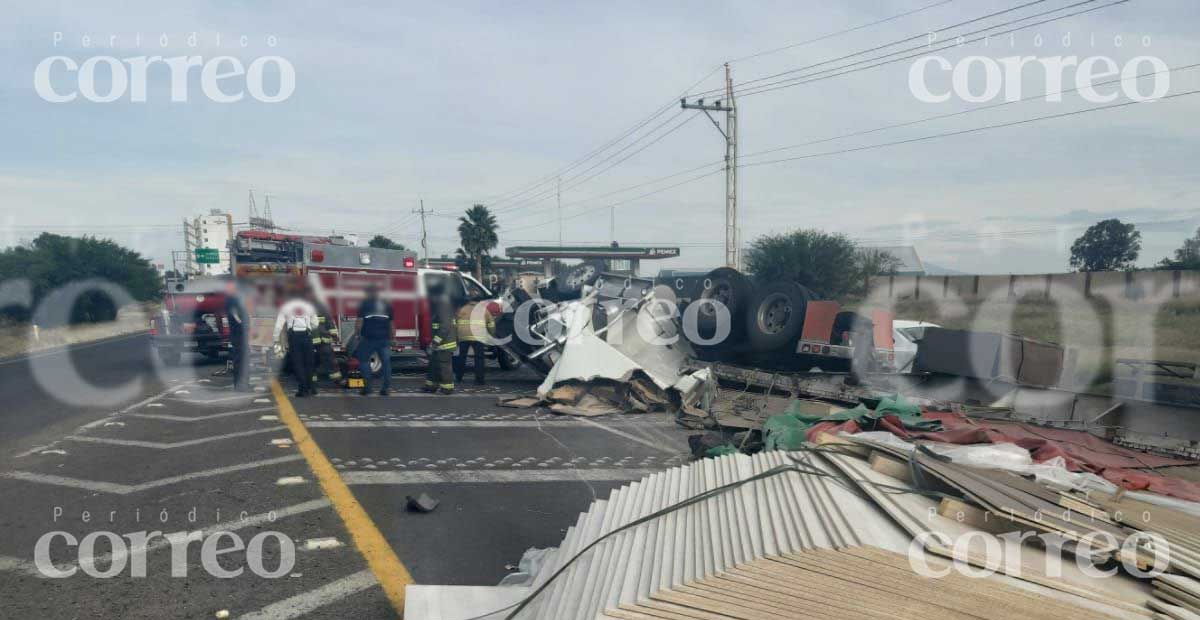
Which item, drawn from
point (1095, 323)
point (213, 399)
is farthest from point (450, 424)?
point (1095, 323)

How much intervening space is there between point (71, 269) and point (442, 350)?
89.0ft

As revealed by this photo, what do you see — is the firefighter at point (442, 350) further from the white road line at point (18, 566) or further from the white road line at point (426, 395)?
the white road line at point (18, 566)

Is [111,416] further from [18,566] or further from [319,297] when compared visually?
[18,566]

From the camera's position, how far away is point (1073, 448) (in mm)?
5328

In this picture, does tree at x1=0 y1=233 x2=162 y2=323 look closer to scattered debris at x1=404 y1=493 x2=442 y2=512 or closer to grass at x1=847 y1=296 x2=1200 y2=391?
scattered debris at x1=404 y1=493 x2=442 y2=512

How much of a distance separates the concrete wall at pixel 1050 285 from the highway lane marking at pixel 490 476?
27441 millimetres

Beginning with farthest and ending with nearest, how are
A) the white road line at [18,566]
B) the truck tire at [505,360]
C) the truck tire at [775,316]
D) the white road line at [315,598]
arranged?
the truck tire at [505,360] → the truck tire at [775,316] → the white road line at [18,566] → the white road line at [315,598]

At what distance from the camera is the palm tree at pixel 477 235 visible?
49250 mm

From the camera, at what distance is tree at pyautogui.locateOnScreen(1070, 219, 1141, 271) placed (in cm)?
4312

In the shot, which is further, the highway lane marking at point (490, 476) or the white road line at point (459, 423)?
the white road line at point (459, 423)

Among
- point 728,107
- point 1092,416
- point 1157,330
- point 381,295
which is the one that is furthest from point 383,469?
point 1157,330

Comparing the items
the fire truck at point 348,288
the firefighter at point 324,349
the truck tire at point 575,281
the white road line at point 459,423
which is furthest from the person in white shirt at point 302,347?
the truck tire at point 575,281

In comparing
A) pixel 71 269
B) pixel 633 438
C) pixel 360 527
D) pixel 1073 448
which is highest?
pixel 71 269

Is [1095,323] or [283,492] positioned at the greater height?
[283,492]
